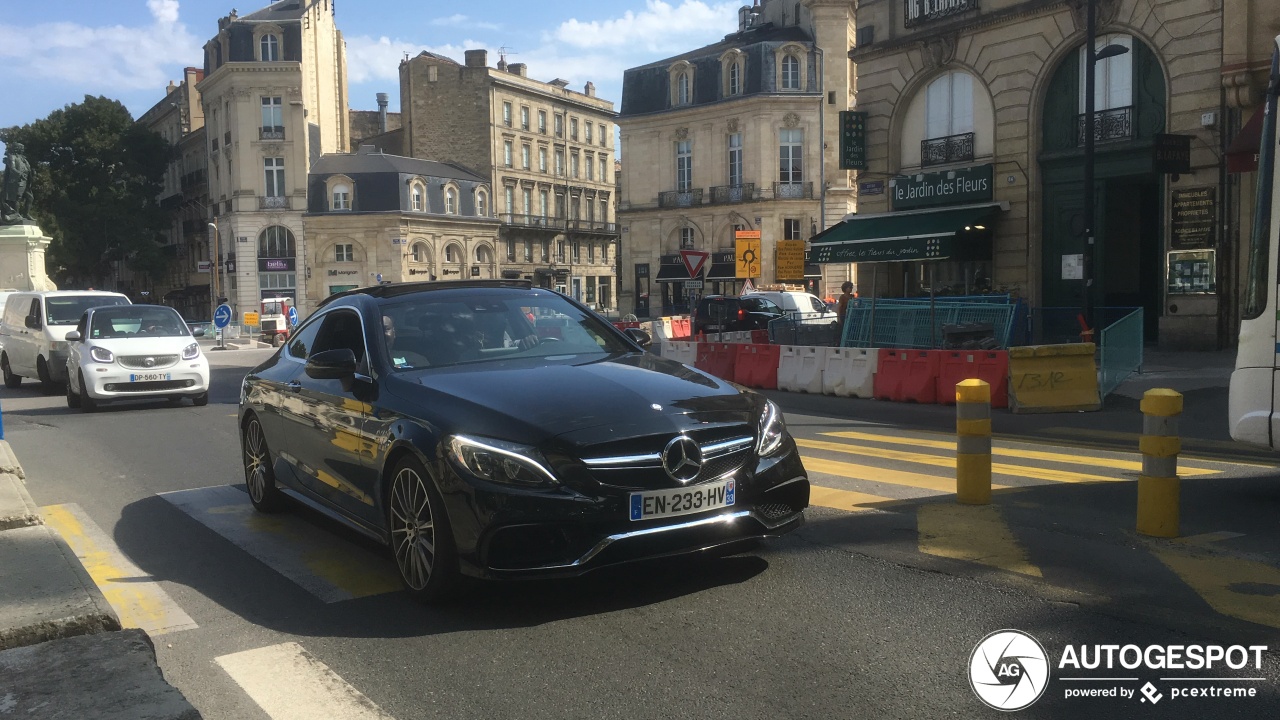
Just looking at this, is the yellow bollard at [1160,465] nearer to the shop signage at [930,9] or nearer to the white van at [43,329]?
the white van at [43,329]

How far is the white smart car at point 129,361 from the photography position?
1535cm

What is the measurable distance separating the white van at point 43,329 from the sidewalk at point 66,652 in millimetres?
14083

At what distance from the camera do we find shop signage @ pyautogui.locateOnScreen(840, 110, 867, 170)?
28094 millimetres

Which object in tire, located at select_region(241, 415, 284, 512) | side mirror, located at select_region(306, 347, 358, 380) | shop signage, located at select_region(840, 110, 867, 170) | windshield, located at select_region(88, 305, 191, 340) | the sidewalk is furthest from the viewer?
shop signage, located at select_region(840, 110, 867, 170)

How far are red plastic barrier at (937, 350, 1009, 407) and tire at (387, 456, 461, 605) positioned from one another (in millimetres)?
10318

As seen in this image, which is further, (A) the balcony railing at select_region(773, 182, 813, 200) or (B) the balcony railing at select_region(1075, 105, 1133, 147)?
(A) the balcony railing at select_region(773, 182, 813, 200)

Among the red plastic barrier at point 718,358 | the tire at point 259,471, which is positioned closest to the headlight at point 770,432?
the tire at point 259,471

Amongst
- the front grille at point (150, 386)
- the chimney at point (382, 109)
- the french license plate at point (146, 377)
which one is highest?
the chimney at point (382, 109)

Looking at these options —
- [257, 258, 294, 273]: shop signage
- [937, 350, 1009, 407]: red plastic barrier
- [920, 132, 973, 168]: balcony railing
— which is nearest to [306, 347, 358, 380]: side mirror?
[937, 350, 1009, 407]: red plastic barrier

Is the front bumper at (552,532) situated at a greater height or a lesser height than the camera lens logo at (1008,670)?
greater

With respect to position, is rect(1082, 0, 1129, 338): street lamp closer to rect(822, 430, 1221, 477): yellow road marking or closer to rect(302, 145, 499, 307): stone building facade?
rect(822, 430, 1221, 477): yellow road marking

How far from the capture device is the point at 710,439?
493cm

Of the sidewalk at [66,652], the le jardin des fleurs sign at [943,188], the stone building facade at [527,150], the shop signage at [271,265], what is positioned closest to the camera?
the sidewalk at [66,652]

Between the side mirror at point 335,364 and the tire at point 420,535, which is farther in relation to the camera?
the side mirror at point 335,364
